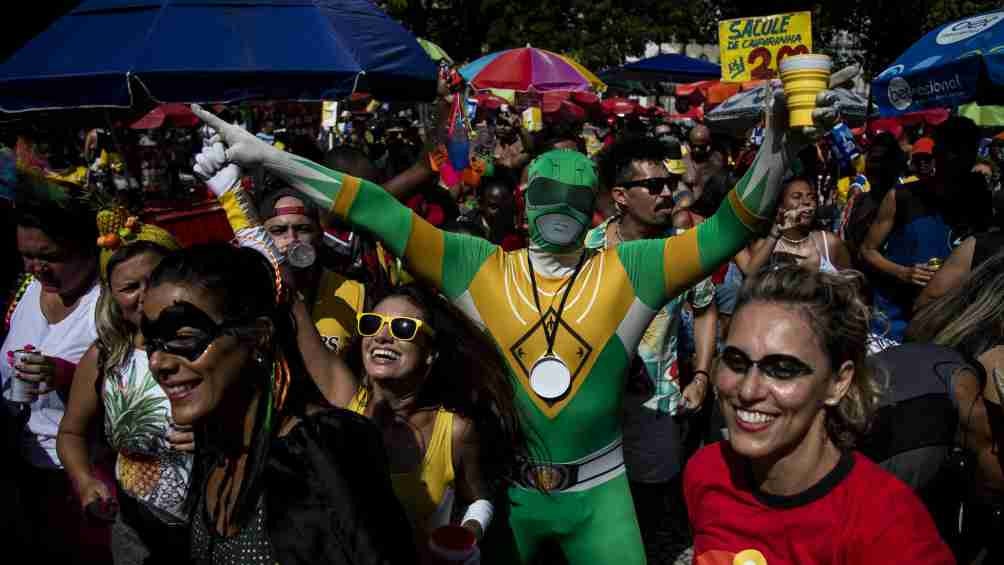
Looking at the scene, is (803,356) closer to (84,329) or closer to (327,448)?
(327,448)

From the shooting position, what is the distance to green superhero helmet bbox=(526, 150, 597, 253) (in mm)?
3117

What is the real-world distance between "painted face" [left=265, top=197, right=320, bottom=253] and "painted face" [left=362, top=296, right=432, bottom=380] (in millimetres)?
1096

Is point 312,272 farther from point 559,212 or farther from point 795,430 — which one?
point 795,430

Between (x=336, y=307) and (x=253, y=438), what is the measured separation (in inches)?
77.4

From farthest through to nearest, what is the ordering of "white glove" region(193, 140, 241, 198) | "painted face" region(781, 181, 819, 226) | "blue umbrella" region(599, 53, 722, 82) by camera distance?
"blue umbrella" region(599, 53, 722, 82), "painted face" region(781, 181, 819, 226), "white glove" region(193, 140, 241, 198)

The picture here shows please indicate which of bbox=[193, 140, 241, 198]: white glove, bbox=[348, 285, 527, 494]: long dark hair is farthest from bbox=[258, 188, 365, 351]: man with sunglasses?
bbox=[348, 285, 527, 494]: long dark hair

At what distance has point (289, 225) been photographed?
3982mm

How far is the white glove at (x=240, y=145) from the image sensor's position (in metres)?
2.78

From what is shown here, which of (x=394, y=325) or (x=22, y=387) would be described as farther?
(x=22, y=387)

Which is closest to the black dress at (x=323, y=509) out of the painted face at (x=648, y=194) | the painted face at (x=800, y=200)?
the painted face at (x=648, y=194)

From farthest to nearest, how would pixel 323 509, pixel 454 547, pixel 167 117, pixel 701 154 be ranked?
pixel 167 117
pixel 701 154
pixel 454 547
pixel 323 509

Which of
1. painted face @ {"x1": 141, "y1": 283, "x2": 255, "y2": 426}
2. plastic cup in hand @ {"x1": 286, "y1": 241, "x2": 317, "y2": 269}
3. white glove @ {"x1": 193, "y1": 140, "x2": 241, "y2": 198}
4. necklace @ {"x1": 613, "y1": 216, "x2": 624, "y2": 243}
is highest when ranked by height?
white glove @ {"x1": 193, "y1": 140, "x2": 241, "y2": 198}

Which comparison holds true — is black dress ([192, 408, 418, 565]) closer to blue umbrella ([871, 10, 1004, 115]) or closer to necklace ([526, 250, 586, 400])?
necklace ([526, 250, 586, 400])

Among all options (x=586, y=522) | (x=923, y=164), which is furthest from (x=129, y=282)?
(x=923, y=164)
